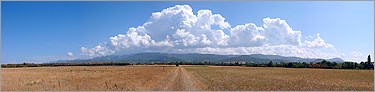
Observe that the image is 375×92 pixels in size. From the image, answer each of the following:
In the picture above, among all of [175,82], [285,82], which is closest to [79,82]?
[175,82]

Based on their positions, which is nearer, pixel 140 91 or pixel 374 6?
pixel 374 6

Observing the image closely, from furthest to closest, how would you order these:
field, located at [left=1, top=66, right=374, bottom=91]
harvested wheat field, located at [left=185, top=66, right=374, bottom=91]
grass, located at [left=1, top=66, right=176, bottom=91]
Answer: harvested wheat field, located at [left=185, top=66, right=374, bottom=91], field, located at [left=1, top=66, right=374, bottom=91], grass, located at [left=1, top=66, right=176, bottom=91]

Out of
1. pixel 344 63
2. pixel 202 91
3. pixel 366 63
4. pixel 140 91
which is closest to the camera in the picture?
pixel 140 91

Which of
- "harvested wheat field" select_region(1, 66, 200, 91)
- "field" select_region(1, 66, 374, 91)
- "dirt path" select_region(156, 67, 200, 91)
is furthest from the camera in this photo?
"field" select_region(1, 66, 374, 91)

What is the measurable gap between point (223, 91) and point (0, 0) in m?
10.5

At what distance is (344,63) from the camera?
97.6 m

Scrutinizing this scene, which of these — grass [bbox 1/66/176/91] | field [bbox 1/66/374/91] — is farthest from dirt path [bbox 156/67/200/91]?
grass [bbox 1/66/176/91]

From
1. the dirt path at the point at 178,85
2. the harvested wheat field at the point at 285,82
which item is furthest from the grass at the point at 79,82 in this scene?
the harvested wheat field at the point at 285,82

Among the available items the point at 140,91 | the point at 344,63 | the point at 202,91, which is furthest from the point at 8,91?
the point at 344,63

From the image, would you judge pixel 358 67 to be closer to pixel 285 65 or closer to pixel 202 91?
pixel 285 65

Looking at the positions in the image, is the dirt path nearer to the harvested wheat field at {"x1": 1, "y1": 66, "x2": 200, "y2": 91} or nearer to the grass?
the harvested wheat field at {"x1": 1, "y1": 66, "x2": 200, "y2": 91}

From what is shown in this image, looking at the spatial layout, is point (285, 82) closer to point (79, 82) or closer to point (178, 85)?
point (178, 85)

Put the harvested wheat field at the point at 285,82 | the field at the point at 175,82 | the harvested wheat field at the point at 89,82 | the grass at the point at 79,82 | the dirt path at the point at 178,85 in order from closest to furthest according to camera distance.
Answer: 1. the grass at the point at 79,82
2. the harvested wheat field at the point at 89,82
3. the dirt path at the point at 178,85
4. the field at the point at 175,82
5. the harvested wheat field at the point at 285,82

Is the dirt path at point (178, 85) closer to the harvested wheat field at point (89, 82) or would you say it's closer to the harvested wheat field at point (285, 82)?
the harvested wheat field at point (89, 82)
